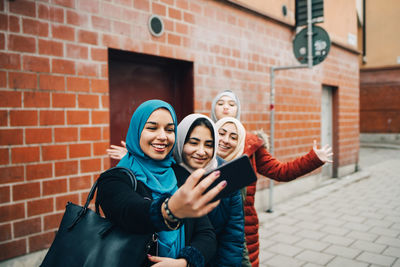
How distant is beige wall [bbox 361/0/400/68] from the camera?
16.7 m

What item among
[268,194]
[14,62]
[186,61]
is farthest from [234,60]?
[14,62]

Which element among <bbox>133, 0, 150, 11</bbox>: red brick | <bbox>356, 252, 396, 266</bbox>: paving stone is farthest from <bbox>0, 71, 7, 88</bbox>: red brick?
<bbox>356, 252, 396, 266</bbox>: paving stone

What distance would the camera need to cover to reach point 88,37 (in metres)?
3.40

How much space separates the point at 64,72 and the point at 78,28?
477 millimetres

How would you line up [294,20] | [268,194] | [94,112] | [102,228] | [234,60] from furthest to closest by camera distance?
1. [294,20]
2. [268,194]
3. [234,60]
4. [94,112]
5. [102,228]

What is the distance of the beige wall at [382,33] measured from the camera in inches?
659

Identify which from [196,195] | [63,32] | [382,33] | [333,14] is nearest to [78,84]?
[63,32]

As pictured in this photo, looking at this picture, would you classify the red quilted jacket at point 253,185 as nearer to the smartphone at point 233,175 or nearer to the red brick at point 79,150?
the smartphone at point 233,175

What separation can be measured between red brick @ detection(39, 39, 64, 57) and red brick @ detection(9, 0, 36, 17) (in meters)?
0.25

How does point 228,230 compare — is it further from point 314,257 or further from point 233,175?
point 314,257

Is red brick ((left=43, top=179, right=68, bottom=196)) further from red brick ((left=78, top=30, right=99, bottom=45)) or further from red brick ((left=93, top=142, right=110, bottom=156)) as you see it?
red brick ((left=78, top=30, right=99, bottom=45))

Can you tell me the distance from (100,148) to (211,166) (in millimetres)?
2044

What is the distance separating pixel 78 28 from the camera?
3309 millimetres

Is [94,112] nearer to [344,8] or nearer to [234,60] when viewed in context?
[234,60]
